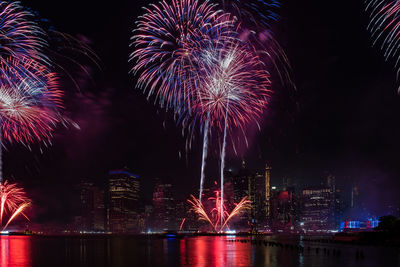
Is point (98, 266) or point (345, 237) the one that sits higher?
point (98, 266)

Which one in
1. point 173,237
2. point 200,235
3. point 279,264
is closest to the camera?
point 279,264

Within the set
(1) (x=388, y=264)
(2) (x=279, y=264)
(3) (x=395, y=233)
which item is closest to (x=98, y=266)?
(2) (x=279, y=264)

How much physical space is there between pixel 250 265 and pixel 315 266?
4817mm

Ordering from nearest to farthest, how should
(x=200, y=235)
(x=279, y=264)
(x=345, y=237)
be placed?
(x=279, y=264) → (x=345, y=237) → (x=200, y=235)

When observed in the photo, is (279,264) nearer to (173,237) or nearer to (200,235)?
(173,237)

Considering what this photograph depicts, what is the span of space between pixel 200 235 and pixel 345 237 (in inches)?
1789

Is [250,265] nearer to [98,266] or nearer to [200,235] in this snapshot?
[98,266]

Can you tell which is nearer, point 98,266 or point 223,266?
point 223,266

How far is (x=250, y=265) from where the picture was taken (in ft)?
102

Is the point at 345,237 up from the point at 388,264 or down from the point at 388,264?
down

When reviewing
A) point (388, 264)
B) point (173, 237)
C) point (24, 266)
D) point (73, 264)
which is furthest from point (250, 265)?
point (173, 237)

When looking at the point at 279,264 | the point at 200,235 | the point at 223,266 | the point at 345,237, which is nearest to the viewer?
the point at 223,266

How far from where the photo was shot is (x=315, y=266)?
102 ft

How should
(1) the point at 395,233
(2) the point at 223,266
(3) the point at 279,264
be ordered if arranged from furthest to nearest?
(1) the point at 395,233
(3) the point at 279,264
(2) the point at 223,266
